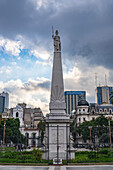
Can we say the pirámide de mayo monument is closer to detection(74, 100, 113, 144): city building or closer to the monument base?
the monument base

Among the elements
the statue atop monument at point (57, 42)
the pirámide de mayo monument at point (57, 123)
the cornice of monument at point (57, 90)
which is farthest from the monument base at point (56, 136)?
the statue atop monument at point (57, 42)

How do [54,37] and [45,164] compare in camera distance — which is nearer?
[45,164]

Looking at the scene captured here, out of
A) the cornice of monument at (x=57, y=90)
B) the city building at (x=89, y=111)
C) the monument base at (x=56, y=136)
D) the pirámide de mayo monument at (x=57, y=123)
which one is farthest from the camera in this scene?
the city building at (x=89, y=111)

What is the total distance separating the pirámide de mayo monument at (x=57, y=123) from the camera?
21.1 meters

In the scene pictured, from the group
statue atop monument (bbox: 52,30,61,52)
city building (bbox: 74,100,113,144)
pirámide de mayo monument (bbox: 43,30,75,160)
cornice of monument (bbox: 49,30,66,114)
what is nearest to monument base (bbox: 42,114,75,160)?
pirámide de mayo monument (bbox: 43,30,75,160)

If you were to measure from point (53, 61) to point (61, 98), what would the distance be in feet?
15.1

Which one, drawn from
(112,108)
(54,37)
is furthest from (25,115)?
(54,37)

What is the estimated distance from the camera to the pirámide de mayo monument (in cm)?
2114

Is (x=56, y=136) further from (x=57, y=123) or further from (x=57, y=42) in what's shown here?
(x=57, y=42)

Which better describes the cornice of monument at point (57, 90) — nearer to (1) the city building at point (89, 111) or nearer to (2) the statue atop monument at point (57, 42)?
(2) the statue atop monument at point (57, 42)

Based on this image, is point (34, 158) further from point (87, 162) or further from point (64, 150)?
point (87, 162)

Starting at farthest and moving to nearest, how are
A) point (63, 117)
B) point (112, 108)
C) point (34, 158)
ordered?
point (112, 108) → point (63, 117) → point (34, 158)

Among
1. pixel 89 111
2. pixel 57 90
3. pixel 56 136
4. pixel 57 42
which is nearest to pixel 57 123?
pixel 56 136

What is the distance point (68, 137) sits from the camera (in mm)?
21609
